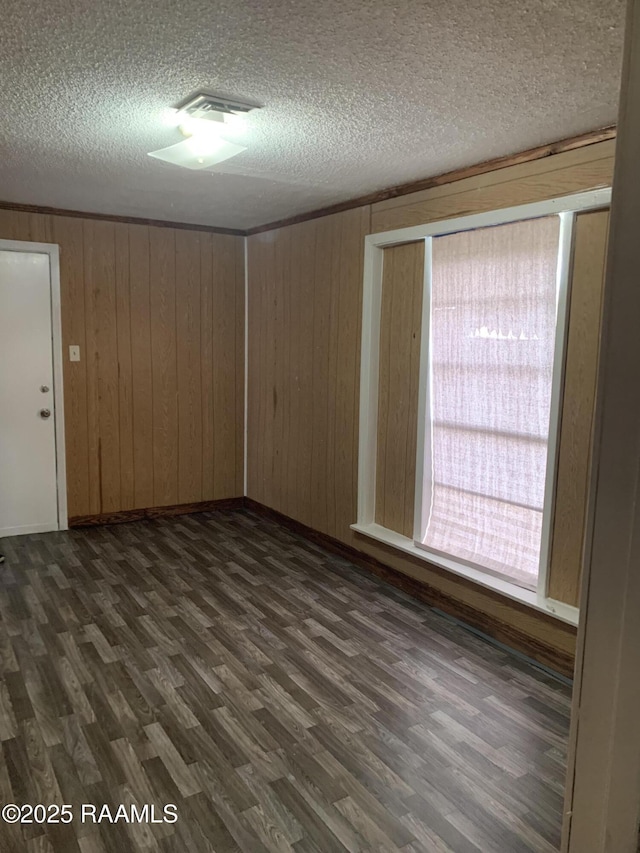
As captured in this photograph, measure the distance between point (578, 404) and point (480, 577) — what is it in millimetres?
1092

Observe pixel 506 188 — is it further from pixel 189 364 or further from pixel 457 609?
pixel 189 364

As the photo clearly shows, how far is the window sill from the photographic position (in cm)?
287

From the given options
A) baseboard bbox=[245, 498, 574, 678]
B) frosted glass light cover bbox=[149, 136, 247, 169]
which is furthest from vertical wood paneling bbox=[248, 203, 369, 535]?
A: frosted glass light cover bbox=[149, 136, 247, 169]

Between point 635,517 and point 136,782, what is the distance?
209 cm

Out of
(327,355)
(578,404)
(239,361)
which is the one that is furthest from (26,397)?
(578,404)

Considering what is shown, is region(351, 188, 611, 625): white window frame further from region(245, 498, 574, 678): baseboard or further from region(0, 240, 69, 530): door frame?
region(0, 240, 69, 530): door frame

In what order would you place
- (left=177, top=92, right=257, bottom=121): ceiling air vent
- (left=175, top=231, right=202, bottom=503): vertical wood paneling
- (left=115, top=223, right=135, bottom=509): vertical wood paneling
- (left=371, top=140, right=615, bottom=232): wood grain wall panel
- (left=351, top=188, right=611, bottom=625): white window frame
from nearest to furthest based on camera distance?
(left=177, top=92, right=257, bottom=121): ceiling air vent
(left=371, top=140, right=615, bottom=232): wood grain wall panel
(left=351, top=188, right=611, bottom=625): white window frame
(left=115, top=223, right=135, bottom=509): vertical wood paneling
(left=175, top=231, right=202, bottom=503): vertical wood paneling

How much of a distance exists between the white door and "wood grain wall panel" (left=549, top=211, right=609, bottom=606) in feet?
12.3

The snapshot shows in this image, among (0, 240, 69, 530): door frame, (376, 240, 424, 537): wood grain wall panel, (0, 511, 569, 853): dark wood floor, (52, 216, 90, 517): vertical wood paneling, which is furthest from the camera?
(52, 216, 90, 517): vertical wood paneling

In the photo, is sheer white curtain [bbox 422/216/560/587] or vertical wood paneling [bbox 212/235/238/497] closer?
sheer white curtain [bbox 422/216/560/587]

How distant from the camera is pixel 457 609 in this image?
3432 millimetres

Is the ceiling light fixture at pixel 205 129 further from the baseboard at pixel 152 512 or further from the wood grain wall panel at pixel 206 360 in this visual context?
the baseboard at pixel 152 512

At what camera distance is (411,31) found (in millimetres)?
1761

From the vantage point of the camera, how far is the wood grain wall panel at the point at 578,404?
265cm
